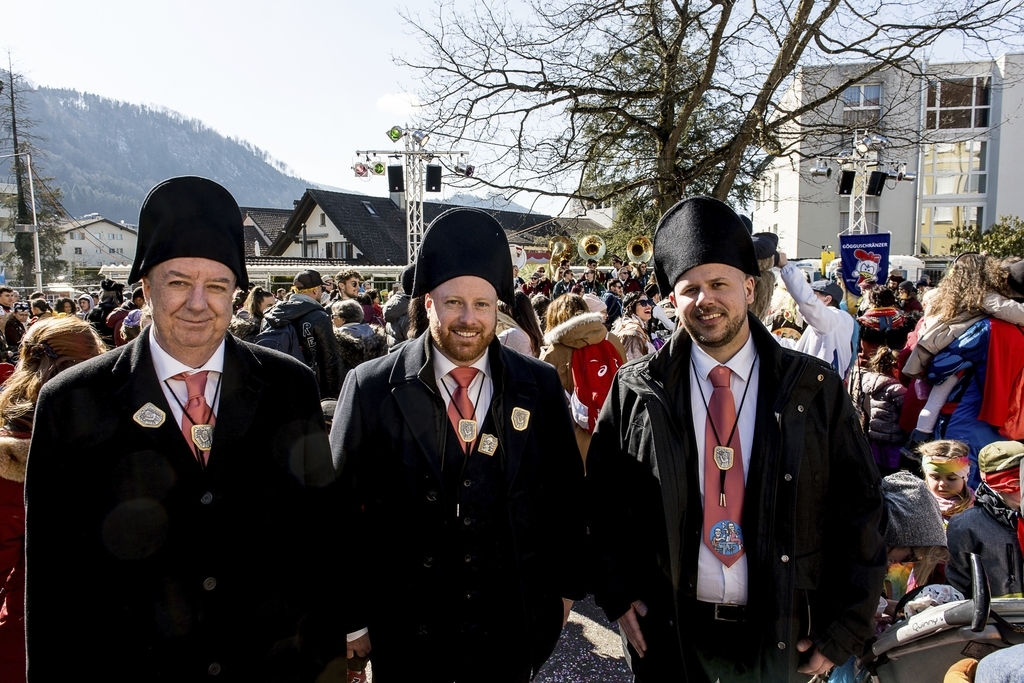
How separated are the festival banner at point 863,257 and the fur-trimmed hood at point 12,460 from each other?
995 centimetres

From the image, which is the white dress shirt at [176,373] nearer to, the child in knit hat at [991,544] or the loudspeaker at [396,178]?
the child in knit hat at [991,544]

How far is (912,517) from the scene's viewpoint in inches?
115

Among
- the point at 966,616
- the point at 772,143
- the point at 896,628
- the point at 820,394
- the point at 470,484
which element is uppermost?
the point at 772,143

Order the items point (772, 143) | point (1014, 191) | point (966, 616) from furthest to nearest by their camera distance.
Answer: point (1014, 191), point (772, 143), point (966, 616)

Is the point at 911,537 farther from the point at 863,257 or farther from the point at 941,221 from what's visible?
the point at 941,221

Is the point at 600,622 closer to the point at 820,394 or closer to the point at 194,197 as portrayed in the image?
the point at 820,394

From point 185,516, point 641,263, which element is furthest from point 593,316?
point 641,263

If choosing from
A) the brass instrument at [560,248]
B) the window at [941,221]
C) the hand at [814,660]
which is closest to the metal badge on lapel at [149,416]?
the hand at [814,660]

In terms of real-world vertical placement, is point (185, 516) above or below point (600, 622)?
above

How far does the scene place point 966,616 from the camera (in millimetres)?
2121

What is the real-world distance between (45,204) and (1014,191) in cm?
5451

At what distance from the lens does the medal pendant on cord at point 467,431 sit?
2244 mm

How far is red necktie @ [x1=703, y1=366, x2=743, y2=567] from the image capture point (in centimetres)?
211

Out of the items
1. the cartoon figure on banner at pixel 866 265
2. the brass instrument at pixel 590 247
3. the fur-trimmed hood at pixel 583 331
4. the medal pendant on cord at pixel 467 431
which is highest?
the brass instrument at pixel 590 247
